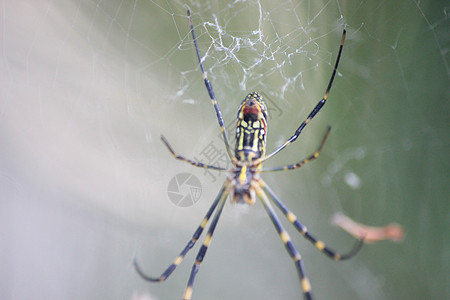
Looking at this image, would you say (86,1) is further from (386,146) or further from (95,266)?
(386,146)

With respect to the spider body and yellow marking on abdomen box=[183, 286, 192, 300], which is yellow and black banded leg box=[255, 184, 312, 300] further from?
yellow marking on abdomen box=[183, 286, 192, 300]

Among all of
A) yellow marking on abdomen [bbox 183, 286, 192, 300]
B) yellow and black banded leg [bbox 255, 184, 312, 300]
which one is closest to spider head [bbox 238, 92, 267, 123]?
yellow and black banded leg [bbox 255, 184, 312, 300]

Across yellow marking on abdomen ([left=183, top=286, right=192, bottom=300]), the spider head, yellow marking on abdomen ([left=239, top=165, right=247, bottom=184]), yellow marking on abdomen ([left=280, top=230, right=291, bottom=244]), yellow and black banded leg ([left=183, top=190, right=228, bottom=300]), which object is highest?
the spider head

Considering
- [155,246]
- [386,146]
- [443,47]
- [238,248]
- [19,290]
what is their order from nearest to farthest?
[443,47] < [19,290] < [386,146] < [155,246] < [238,248]

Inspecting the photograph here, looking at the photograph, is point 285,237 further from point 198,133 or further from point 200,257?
point 198,133

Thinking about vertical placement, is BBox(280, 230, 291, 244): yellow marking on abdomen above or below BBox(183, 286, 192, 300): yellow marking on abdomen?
above

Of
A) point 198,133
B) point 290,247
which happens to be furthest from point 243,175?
point 198,133

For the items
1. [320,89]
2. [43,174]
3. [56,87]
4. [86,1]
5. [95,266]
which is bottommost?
[95,266]

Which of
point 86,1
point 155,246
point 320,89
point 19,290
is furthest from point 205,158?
point 19,290
